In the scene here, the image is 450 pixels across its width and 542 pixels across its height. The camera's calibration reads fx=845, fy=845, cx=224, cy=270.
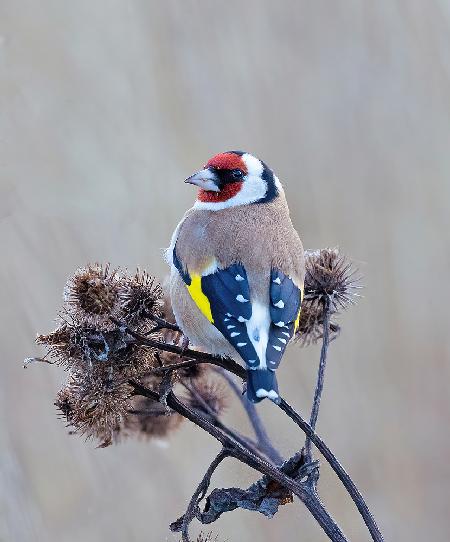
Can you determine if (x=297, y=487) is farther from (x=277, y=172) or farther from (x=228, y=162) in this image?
(x=277, y=172)

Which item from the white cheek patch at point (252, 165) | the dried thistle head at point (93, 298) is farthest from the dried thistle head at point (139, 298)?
the white cheek patch at point (252, 165)

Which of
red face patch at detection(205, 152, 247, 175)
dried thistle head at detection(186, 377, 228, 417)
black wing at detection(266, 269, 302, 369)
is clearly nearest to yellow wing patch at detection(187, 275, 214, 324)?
black wing at detection(266, 269, 302, 369)

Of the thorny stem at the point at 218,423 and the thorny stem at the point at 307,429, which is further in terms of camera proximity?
the thorny stem at the point at 218,423

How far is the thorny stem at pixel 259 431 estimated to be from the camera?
169 centimetres

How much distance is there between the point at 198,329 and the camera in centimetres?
160

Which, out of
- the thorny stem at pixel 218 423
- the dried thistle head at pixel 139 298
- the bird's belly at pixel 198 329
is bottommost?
the thorny stem at pixel 218 423

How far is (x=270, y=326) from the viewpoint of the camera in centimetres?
152

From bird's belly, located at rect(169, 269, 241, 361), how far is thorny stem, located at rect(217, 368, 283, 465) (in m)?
0.16

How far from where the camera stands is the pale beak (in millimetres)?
1855

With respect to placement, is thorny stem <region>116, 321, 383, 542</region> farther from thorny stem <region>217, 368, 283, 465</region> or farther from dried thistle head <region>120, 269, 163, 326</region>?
thorny stem <region>217, 368, 283, 465</region>

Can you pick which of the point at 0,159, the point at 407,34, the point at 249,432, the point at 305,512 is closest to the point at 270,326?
the point at 249,432

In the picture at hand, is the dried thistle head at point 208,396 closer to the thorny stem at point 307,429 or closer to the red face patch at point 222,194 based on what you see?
the thorny stem at point 307,429

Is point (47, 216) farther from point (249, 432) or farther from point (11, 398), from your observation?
point (249, 432)

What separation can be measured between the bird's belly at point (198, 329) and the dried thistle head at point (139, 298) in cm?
6
